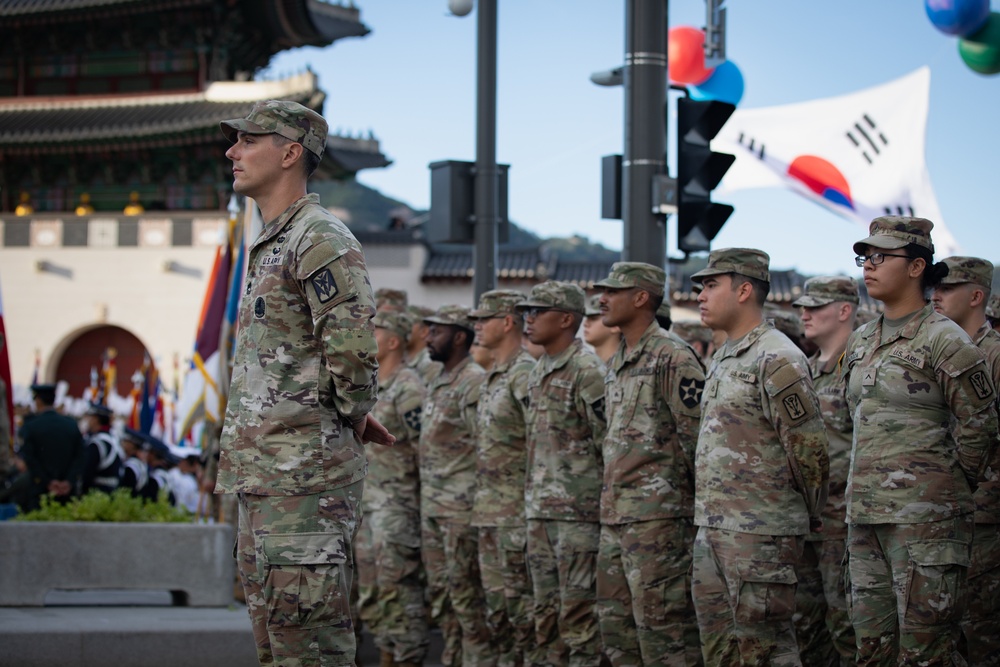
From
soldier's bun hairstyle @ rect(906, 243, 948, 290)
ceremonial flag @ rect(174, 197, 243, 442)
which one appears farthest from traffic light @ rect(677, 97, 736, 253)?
ceremonial flag @ rect(174, 197, 243, 442)

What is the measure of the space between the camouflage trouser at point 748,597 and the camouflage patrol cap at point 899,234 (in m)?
1.48

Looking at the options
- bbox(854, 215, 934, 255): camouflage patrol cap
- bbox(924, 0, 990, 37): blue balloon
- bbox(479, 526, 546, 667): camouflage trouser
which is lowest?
bbox(479, 526, 546, 667): camouflage trouser

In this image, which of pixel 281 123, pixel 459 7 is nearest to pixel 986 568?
pixel 281 123

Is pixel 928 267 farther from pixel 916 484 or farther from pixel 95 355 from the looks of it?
pixel 95 355

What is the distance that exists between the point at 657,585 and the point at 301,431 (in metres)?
2.80

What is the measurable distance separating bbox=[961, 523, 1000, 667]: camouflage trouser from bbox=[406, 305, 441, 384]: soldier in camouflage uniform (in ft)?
17.0

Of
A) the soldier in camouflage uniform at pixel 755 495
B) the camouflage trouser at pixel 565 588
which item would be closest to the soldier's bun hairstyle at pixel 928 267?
the soldier in camouflage uniform at pixel 755 495

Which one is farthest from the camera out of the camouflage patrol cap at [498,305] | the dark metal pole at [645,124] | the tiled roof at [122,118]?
the tiled roof at [122,118]

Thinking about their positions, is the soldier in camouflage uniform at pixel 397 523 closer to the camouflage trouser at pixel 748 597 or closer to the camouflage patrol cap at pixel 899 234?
the camouflage trouser at pixel 748 597

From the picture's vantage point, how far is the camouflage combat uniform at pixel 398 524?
9242 mm

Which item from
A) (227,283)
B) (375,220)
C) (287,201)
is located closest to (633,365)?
(287,201)

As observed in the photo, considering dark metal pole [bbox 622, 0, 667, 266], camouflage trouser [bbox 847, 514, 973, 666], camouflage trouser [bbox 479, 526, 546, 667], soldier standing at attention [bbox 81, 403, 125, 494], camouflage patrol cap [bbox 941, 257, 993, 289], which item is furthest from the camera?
soldier standing at attention [bbox 81, 403, 125, 494]

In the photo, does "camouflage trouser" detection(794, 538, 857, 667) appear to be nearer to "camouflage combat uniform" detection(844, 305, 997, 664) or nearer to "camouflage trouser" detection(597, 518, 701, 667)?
"camouflage trouser" detection(597, 518, 701, 667)

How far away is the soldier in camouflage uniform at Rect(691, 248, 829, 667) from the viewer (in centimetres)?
621
